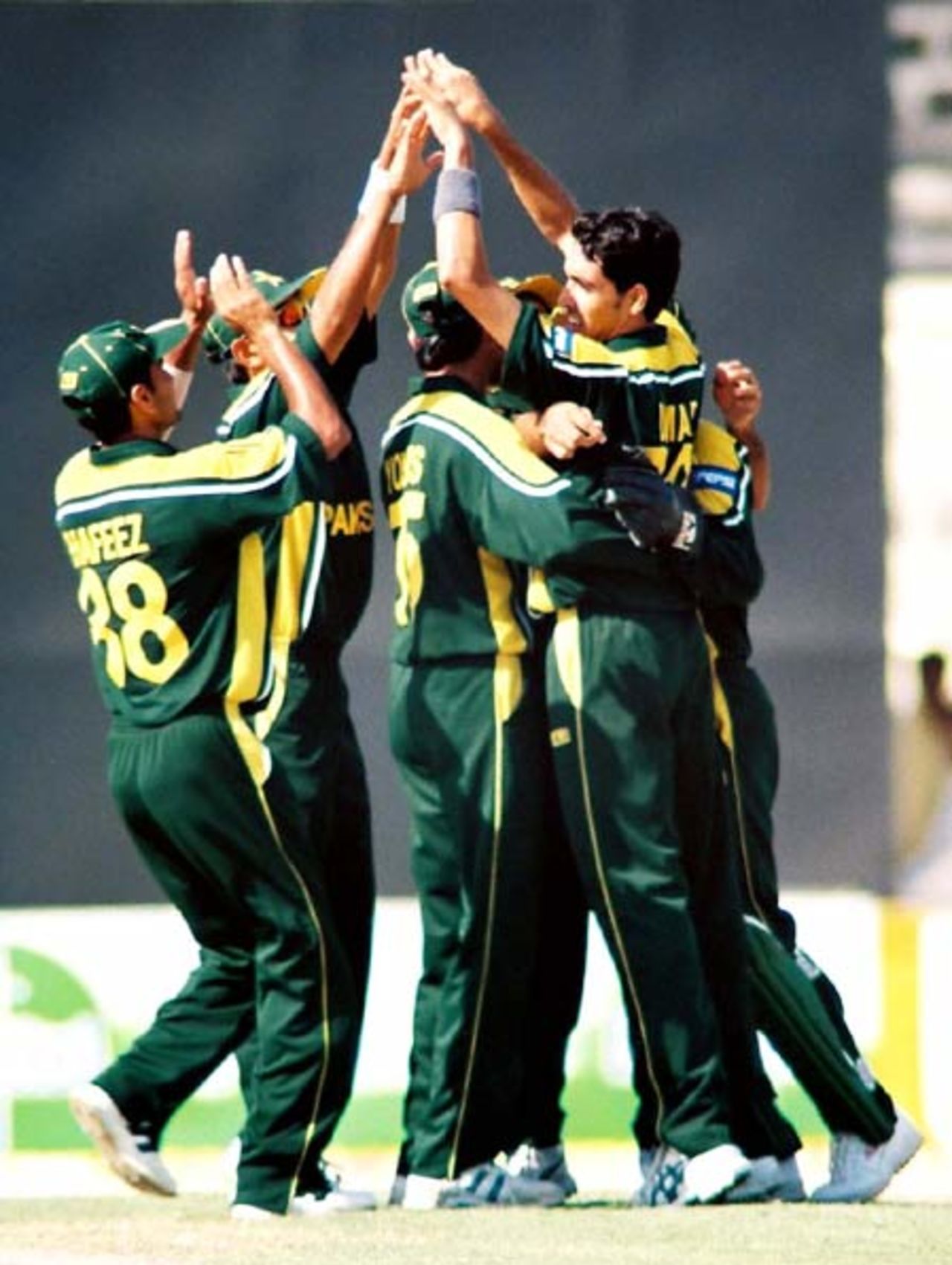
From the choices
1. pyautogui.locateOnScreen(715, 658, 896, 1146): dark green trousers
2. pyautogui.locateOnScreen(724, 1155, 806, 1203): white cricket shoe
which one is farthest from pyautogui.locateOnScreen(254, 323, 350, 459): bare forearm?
pyautogui.locateOnScreen(724, 1155, 806, 1203): white cricket shoe

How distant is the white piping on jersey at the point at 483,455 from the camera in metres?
6.76

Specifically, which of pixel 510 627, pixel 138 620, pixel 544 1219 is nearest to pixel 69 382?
pixel 138 620

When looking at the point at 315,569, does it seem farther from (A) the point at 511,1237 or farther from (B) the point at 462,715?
(A) the point at 511,1237

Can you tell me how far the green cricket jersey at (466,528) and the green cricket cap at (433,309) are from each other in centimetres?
10

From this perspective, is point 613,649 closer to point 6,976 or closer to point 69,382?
point 69,382

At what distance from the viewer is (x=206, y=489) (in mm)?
6738

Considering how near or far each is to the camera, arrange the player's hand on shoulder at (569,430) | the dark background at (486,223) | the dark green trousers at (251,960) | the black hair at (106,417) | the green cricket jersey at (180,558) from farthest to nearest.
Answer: the dark background at (486,223), the dark green trousers at (251,960), the black hair at (106,417), the green cricket jersey at (180,558), the player's hand on shoulder at (569,430)

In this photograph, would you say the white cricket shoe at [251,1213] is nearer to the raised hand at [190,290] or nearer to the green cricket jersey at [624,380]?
the green cricket jersey at [624,380]

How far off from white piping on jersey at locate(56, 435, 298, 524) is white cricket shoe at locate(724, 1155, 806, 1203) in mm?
1513

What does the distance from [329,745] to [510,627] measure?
1.35ft

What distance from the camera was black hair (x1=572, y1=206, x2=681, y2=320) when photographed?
6.80 m

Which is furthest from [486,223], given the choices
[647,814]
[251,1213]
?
[251,1213]

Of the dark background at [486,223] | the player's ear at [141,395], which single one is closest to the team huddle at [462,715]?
the player's ear at [141,395]

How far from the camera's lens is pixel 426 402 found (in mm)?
7047
